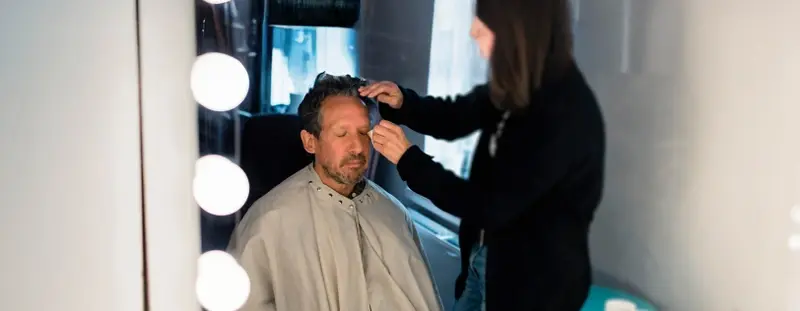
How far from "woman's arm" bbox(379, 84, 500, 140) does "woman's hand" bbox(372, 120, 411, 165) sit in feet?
0.27

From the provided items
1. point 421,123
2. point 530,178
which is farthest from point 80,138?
point 530,178

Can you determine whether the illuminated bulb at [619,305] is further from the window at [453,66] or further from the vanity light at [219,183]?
the vanity light at [219,183]

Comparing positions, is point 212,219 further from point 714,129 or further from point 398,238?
point 714,129

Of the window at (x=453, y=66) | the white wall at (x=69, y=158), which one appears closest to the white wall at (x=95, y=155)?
the white wall at (x=69, y=158)

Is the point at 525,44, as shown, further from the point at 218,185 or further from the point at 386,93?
the point at 218,185

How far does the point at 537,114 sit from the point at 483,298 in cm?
33

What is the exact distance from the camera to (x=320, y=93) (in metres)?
1.24

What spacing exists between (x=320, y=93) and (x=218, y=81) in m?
0.22

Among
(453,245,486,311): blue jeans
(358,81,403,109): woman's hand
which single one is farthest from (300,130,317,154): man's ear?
(453,245,486,311): blue jeans

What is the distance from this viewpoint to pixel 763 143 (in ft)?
3.59

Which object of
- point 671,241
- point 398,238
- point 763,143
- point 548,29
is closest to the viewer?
point 548,29

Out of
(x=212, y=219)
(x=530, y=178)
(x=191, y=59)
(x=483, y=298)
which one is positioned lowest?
(x=483, y=298)

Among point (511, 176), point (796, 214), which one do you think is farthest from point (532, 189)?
point (796, 214)

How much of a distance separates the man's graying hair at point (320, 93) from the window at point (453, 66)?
136 millimetres
